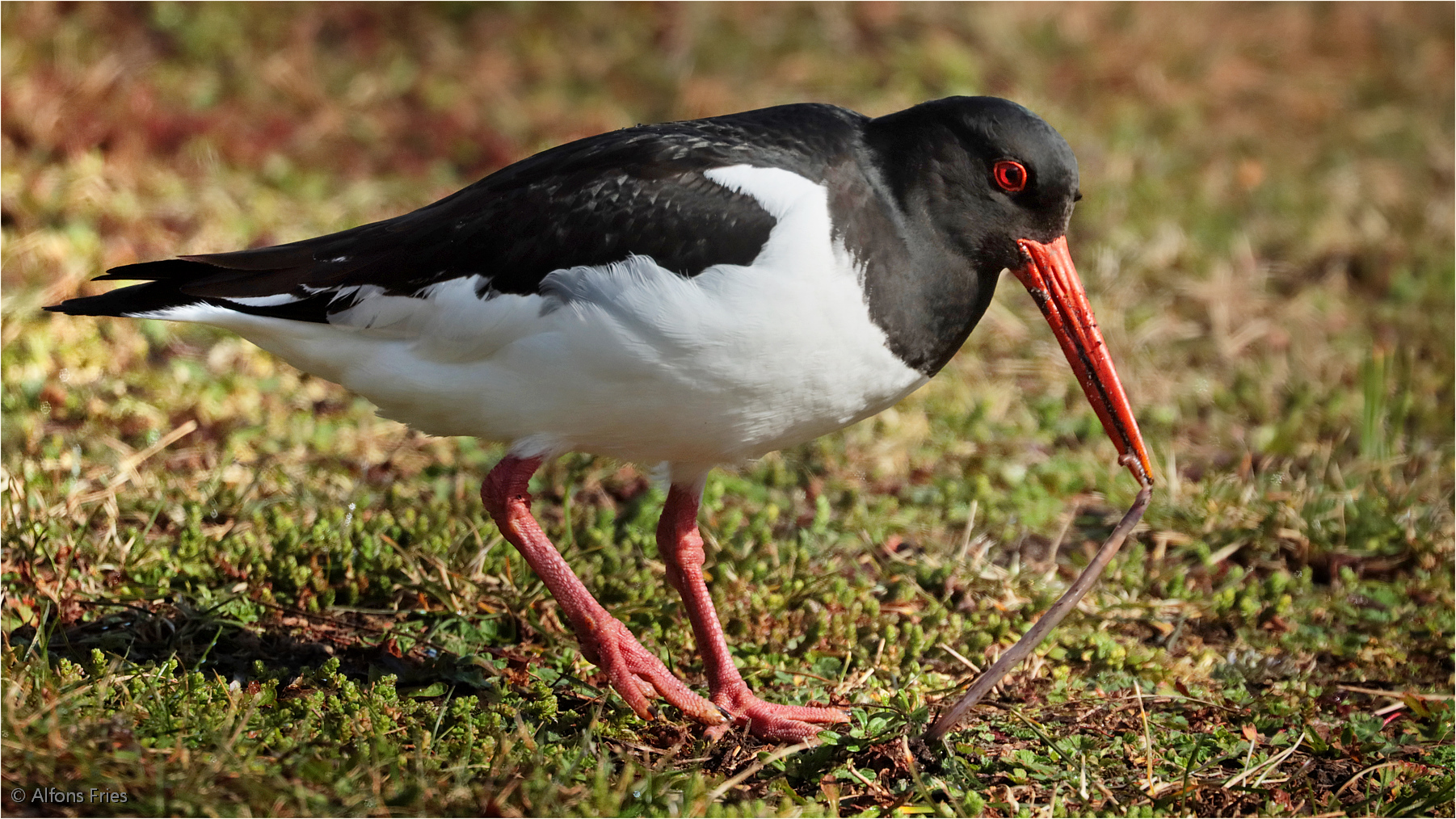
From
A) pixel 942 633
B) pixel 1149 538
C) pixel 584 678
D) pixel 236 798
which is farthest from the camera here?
pixel 1149 538

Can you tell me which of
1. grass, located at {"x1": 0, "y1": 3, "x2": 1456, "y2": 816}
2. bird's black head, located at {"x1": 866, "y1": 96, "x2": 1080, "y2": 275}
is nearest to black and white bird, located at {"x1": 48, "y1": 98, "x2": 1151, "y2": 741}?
bird's black head, located at {"x1": 866, "y1": 96, "x2": 1080, "y2": 275}

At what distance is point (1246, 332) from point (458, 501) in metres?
4.32

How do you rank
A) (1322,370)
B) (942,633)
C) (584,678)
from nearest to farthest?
(584,678) < (942,633) < (1322,370)

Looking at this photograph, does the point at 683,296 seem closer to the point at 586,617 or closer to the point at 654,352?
the point at 654,352

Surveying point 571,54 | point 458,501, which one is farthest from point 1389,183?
point 458,501

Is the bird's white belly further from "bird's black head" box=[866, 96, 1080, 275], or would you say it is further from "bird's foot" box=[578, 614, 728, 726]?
"bird's foot" box=[578, 614, 728, 726]

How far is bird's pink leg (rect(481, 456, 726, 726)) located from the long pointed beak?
1.43 meters

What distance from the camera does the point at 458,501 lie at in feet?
15.5

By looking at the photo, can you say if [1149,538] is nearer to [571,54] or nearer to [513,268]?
[513,268]

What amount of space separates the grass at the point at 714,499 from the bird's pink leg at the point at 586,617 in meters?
0.09

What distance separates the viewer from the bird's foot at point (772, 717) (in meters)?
3.68

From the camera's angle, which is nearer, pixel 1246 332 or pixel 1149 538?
pixel 1149 538

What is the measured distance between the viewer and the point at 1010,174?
366cm

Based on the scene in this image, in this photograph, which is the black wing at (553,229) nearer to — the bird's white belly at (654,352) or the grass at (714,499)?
the bird's white belly at (654,352)
